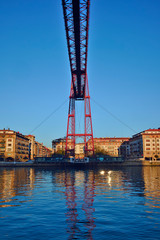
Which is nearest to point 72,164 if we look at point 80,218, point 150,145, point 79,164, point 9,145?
point 79,164

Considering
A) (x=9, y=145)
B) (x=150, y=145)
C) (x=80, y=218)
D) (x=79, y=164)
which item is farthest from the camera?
(x=150, y=145)

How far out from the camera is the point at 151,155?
93.6 m

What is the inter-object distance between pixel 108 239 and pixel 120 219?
7.23 feet

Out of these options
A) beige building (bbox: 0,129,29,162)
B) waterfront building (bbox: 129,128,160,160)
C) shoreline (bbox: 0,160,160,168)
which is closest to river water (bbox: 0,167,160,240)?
shoreline (bbox: 0,160,160,168)

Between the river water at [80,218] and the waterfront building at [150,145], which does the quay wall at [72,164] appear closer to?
the waterfront building at [150,145]

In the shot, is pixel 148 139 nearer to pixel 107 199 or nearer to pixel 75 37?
pixel 75 37

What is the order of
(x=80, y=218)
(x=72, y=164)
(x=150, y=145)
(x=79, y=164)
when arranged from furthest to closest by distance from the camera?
(x=150, y=145) < (x=72, y=164) < (x=79, y=164) < (x=80, y=218)

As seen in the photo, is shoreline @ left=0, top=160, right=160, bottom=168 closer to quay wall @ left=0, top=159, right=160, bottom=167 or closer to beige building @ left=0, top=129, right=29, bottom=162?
quay wall @ left=0, top=159, right=160, bottom=167

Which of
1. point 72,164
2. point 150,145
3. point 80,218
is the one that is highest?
point 150,145

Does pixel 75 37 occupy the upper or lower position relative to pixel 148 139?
upper

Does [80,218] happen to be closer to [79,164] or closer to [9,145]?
[79,164]

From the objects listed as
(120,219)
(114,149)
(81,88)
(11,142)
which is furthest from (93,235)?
(114,149)

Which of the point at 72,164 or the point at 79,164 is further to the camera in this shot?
the point at 72,164

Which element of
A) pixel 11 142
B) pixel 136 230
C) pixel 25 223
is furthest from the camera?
pixel 11 142
